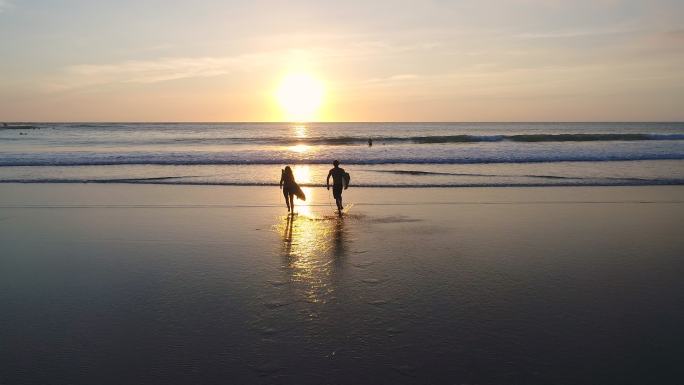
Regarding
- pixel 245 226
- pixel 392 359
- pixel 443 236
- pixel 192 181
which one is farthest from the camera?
pixel 192 181

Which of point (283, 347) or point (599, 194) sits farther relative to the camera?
point (599, 194)

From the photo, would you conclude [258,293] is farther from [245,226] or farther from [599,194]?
[599,194]

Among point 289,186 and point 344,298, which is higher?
point 289,186

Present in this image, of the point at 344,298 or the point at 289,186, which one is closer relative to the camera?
the point at 344,298

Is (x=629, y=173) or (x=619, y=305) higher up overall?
(x=629, y=173)

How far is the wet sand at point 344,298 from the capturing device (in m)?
4.60

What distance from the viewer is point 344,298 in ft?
20.6

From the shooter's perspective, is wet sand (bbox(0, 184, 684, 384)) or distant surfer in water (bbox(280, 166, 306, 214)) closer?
wet sand (bbox(0, 184, 684, 384))

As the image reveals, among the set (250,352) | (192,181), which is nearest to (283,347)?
(250,352)

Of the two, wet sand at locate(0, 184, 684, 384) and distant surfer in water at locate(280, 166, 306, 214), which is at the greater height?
distant surfer in water at locate(280, 166, 306, 214)

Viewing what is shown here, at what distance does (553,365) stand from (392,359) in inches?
62.0

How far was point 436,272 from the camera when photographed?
24.6 ft

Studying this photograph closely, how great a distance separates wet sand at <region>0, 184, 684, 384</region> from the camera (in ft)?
15.1

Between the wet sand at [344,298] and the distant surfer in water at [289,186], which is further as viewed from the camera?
the distant surfer in water at [289,186]
